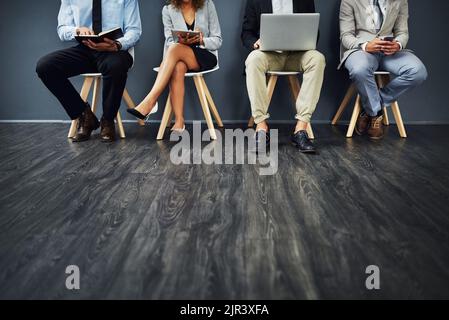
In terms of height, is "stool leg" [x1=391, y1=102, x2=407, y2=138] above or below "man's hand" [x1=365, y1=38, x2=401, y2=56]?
below

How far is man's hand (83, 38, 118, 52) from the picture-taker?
8.45 ft

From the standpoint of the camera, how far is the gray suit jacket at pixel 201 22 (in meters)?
2.85

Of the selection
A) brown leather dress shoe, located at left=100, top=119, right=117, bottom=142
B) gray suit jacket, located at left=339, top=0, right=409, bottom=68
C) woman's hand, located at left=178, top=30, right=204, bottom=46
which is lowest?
brown leather dress shoe, located at left=100, top=119, right=117, bottom=142

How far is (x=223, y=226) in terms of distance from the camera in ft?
4.85

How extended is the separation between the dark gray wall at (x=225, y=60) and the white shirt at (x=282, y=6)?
1.25 feet

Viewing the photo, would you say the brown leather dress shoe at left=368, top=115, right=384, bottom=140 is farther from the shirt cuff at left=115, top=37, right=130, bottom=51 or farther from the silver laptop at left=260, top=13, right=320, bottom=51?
the shirt cuff at left=115, top=37, right=130, bottom=51

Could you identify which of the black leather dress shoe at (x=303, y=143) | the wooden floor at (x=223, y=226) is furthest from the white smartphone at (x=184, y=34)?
the black leather dress shoe at (x=303, y=143)

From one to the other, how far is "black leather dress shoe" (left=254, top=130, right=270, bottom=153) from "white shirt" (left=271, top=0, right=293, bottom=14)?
83 centimetres

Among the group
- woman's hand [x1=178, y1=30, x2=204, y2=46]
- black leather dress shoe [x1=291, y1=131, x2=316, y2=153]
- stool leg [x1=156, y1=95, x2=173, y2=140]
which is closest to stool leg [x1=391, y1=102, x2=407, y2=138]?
black leather dress shoe [x1=291, y1=131, x2=316, y2=153]

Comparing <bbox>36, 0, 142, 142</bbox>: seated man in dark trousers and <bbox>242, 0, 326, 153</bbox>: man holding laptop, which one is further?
<bbox>36, 0, 142, 142</bbox>: seated man in dark trousers

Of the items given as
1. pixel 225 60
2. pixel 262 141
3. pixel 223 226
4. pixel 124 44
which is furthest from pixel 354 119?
pixel 223 226

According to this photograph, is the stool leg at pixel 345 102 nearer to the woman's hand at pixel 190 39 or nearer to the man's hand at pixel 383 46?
the man's hand at pixel 383 46

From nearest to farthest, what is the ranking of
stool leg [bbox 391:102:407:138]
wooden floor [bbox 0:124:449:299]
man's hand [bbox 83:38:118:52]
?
wooden floor [bbox 0:124:449:299]
man's hand [bbox 83:38:118:52]
stool leg [bbox 391:102:407:138]

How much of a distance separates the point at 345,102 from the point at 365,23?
527mm
